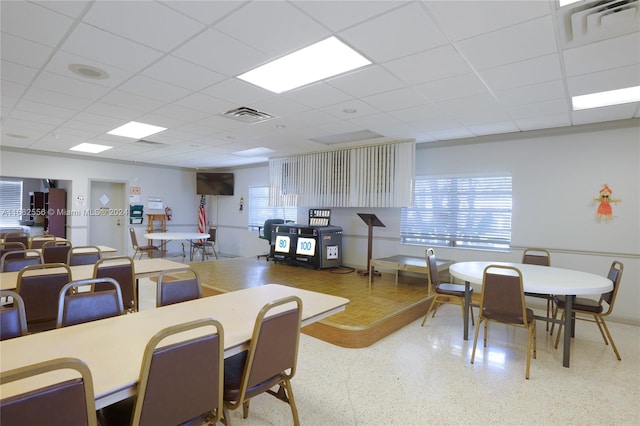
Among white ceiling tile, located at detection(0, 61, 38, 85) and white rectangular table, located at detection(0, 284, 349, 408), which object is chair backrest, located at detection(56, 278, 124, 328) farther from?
white ceiling tile, located at detection(0, 61, 38, 85)

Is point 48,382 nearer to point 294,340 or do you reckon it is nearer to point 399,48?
point 294,340

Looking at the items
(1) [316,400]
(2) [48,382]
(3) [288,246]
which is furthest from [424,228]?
(2) [48,382]

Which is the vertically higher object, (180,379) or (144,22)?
(144,22)

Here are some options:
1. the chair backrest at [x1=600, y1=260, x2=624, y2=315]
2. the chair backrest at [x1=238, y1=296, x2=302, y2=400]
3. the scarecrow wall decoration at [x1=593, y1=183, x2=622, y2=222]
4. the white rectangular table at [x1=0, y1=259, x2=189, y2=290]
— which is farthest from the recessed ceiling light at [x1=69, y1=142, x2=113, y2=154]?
the scarecrow wall decoration at [x1=593, y1=183, x2=622, y2=222]

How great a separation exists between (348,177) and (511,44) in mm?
4450

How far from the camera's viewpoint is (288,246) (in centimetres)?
746

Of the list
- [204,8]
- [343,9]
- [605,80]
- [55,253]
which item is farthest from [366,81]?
[55,253]

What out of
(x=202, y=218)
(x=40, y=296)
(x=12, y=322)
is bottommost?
(x=40, y=296)

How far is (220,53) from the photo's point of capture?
2.76 m

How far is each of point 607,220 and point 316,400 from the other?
15.4 feet

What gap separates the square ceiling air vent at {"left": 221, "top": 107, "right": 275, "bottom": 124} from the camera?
435 cm

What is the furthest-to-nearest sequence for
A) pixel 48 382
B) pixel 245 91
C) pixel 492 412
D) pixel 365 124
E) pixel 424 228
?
pixel 424 228 < pixel 365 124 < pixel 245 91 < pixel 492 412 < pixel 48 382

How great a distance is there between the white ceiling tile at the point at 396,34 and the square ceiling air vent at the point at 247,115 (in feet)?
6.84

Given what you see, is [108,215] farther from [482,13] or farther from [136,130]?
[482,13]
